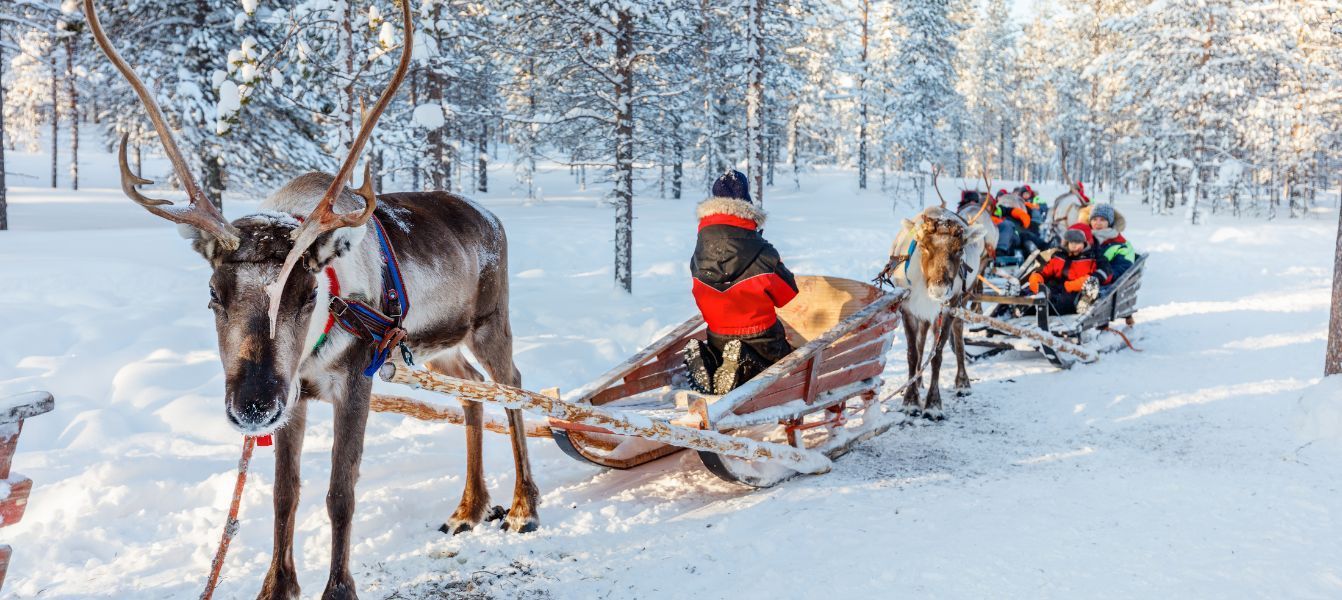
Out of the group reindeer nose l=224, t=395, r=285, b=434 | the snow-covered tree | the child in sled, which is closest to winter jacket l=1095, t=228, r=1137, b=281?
the child in sled

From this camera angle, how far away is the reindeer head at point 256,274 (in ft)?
8.73

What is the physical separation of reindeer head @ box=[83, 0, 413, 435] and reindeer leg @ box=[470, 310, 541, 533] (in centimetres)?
178

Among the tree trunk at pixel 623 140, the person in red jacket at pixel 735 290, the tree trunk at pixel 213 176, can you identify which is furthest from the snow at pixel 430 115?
the person in red jacket at pixel 735 290

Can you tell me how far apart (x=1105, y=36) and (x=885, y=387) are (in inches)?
1629

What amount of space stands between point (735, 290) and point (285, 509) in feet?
9.82

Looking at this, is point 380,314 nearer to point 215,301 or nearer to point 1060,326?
point 215,301

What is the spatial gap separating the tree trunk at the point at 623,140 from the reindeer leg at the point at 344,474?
9.55m

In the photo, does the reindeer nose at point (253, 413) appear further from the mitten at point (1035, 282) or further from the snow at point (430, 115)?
the mitten at point (1035, 282)

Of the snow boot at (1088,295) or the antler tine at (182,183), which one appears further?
the snow boot at (1088,295)

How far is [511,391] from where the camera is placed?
141 inches

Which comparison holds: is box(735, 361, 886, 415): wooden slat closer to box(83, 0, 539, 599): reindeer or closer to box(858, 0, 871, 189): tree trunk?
box(83, 0, 539, 599): reindeer

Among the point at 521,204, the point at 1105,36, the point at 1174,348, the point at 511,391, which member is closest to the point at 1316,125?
the point at 1105,36

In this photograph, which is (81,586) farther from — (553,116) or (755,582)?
(553,116)

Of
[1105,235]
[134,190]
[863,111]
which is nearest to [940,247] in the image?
[1105,235]
